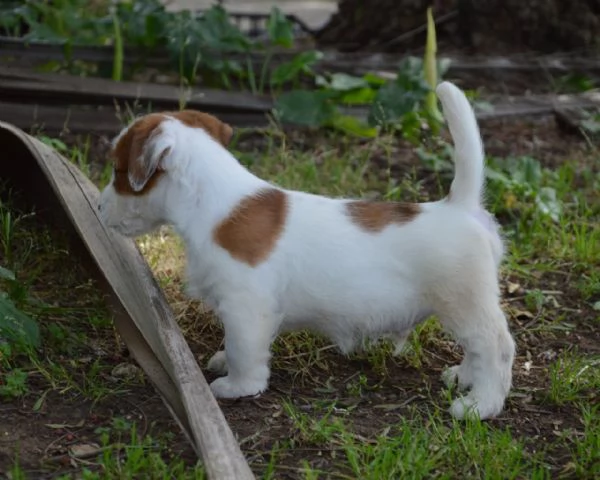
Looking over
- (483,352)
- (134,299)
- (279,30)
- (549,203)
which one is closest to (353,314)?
(483,352)

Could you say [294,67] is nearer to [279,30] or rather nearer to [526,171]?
[279,30]

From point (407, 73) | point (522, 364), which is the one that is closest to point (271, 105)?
point (407, 73)

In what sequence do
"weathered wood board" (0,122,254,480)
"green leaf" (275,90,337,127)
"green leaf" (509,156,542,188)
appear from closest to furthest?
"weathered wood board" (0,122,254,480), "green leaf" (509,156,542,188), "green leaf" (275,90,337,127)

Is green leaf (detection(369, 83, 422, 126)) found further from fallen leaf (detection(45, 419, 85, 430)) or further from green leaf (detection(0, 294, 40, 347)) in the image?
fallen leaf (detection(45, 419, 85, 430))

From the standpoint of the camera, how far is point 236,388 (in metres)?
3.59

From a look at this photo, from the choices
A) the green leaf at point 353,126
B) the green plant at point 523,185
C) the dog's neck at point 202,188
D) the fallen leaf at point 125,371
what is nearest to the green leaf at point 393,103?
the green leaf at point 353,126

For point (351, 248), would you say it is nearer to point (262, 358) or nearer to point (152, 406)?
point (262, 358)

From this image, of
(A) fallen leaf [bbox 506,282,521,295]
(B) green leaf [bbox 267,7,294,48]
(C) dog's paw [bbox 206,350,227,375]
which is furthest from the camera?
(B) green leaf [bbox 267,7,294,48]

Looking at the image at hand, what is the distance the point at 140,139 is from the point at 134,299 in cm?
60

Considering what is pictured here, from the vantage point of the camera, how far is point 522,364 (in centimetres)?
406

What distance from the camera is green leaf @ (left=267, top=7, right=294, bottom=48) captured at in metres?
6.49

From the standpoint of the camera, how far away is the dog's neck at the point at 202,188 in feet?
11.5

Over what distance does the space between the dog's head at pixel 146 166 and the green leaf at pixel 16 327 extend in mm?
438

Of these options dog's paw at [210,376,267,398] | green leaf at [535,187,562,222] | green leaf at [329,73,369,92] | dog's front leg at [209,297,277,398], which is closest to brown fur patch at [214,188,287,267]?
dog's front leg at [209,297,277,398]
